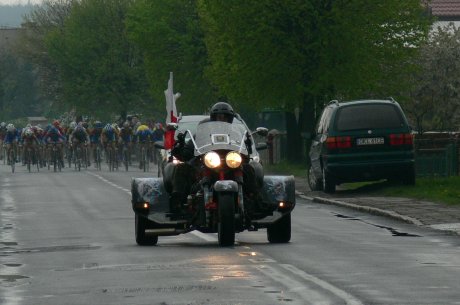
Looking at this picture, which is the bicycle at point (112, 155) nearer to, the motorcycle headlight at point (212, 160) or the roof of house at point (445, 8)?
the roof of house at point (445, 8)

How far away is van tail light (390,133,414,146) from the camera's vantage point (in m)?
30.8

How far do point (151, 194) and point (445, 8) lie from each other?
61.0 m

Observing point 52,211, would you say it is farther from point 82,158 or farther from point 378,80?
point 82,158

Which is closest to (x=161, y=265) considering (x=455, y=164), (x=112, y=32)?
(x=455, y=164)

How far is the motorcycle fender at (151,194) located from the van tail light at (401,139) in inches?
474

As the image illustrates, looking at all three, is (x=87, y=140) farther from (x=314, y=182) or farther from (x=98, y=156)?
(x=314, y=182)

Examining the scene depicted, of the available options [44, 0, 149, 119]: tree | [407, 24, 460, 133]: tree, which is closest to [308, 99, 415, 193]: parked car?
[407, 24, 460, 133]: tree

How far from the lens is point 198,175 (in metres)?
18.6

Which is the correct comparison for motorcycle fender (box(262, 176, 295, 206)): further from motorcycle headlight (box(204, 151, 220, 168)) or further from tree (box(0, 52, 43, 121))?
tree (box(0, 52, 43, 121))

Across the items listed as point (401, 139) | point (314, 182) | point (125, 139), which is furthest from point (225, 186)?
point (125, 139)

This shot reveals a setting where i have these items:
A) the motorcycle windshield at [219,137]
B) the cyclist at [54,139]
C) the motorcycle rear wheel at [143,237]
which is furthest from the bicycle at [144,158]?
the motorcycle windshield at [219,137]

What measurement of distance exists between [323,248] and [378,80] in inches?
1144

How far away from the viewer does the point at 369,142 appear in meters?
30.8

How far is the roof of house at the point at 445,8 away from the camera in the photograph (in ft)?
255
